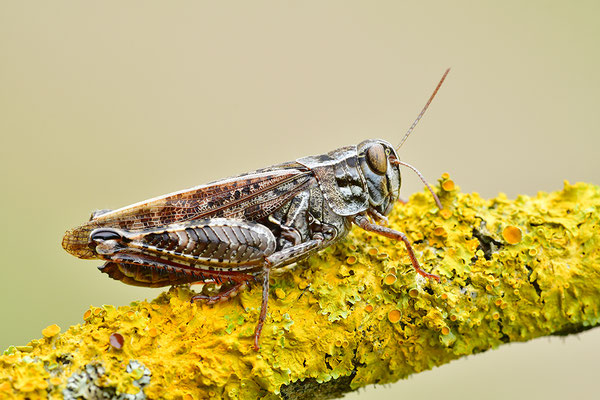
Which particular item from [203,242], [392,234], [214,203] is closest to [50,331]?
[203,242]

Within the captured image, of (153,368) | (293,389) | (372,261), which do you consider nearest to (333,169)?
(372,261)

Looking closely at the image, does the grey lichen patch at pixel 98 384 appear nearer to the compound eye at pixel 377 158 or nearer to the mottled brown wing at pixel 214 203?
the mottled brown wing at pixel 214 203

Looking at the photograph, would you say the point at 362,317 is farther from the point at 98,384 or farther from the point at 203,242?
the point at 98,384

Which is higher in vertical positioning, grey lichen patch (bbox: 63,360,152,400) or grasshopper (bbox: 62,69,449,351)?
grasshopper (bbox: 62,69,449,351)

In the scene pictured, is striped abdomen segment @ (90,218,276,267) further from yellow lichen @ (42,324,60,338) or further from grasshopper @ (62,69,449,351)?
yellow lichen @ (42,324,60,338)

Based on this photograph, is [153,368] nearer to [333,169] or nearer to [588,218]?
[333,169]

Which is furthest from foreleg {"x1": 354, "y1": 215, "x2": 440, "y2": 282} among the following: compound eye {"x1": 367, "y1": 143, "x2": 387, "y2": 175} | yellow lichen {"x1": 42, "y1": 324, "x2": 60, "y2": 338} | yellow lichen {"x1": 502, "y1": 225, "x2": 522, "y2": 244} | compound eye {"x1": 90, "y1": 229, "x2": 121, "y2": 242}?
yellow lichen {"x1": 42, "y1": 324, "x2": 60, "y2": 338}
